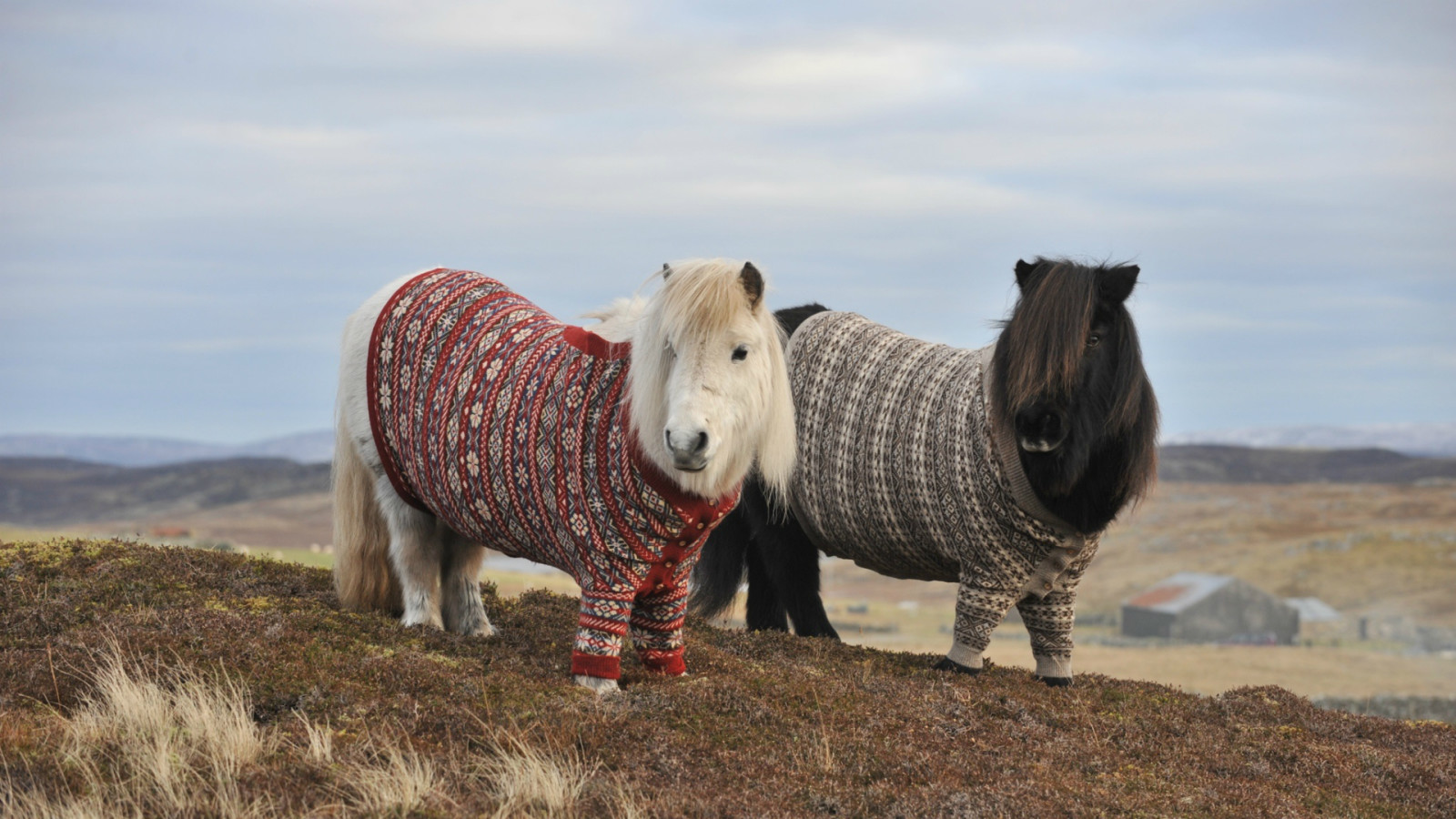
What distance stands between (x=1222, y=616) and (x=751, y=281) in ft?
76.8

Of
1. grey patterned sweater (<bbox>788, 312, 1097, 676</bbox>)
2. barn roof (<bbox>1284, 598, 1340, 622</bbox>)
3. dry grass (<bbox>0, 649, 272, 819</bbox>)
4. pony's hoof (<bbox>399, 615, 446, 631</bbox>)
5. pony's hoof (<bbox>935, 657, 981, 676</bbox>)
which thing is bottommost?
barn roof (<bbox>1284, 598, 1340, 622</bbox>)

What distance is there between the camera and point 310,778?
471 centimetres

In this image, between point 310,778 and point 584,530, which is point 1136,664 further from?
point 310,778

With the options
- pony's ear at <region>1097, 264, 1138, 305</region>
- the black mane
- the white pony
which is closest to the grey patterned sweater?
the black mane

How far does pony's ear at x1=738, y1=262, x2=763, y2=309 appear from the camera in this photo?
542 cm

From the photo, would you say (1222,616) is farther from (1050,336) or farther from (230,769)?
(230,769)

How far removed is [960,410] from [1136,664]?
1426cm

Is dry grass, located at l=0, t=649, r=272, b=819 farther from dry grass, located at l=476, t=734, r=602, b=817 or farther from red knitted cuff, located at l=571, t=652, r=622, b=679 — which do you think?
red knitted cuff, located at l=571, t=652, r=622, b=679

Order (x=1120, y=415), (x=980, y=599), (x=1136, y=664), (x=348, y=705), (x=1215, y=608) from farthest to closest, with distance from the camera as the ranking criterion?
(x=1215, y=608)
(x=1136, y=664)
(x=980, y=599)
(x=1120, y=415)
(x=348, y=705)

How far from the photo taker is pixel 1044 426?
6.35 meters

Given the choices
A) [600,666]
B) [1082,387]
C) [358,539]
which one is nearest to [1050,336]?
[1082,387]

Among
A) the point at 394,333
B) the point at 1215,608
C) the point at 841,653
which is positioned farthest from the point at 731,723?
the point at 1215,608

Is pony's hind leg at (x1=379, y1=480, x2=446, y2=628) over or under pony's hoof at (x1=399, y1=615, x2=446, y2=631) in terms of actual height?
over

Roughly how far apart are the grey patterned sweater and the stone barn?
19.7m
